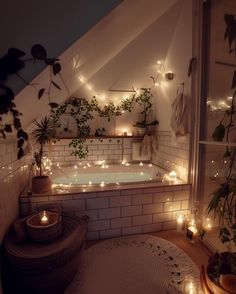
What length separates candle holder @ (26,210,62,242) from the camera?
1.43 meters

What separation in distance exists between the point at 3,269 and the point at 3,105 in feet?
3.72

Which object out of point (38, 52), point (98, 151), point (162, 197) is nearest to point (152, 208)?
point (162, 197)

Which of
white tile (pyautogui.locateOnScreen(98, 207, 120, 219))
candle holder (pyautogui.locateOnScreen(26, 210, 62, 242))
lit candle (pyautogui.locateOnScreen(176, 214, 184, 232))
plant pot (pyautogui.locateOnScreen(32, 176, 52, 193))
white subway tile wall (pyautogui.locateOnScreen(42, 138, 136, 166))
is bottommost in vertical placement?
lit candle (pyautogui.locateOnScreen(176, 214, 184, 232))

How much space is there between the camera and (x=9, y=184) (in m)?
1.60

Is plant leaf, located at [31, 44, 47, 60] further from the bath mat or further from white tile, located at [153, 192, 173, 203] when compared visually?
white tile, located at [153, 192, 173, 203]

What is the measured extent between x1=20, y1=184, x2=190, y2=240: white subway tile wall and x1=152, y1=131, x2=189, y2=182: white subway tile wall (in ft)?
0.91

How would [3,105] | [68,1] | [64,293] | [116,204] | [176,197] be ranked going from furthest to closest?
1. [176,197]
2. [116,204]
3. [64,293]
4. [68,1]
5. [3,105]

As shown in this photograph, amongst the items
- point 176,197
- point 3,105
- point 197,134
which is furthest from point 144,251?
point 3,105

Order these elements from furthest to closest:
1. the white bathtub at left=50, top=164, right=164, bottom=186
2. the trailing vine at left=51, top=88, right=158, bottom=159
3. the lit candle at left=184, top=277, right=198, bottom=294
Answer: the trailing vine at left=51, top=88, right=158, bottom=159 < the white bathtub at left=50, top=164, right=164, bottom=186 < the lit candle at left=184, top=277, right=198, bottom=294

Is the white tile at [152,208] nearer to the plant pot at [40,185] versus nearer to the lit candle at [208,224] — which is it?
the lit candle at [208,224]

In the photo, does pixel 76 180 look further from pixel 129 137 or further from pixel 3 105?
pixel 3 105

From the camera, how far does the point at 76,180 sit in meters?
2.83

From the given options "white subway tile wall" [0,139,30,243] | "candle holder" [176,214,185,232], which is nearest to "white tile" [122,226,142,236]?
"candle holder" [176,214,185,232]

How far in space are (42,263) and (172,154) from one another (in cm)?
191
